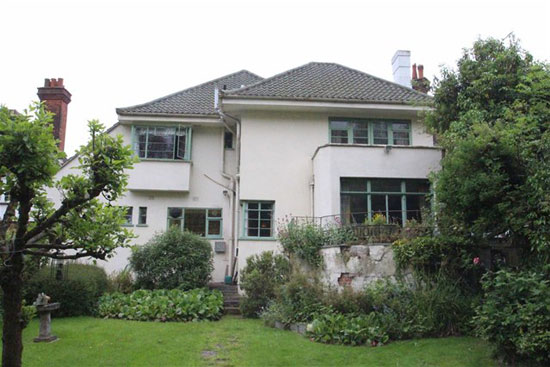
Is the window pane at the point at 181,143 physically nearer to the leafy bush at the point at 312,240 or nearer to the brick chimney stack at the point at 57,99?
the brick chimney stack at the point at 57,99

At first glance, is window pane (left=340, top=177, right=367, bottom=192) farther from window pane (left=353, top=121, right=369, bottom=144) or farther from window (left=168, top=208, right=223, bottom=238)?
window (left=168, top=208, right=223, bottom=238)

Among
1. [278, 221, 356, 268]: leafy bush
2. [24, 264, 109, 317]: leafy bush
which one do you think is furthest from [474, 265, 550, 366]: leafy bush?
[24, 264, 109, 317]: leafy bush

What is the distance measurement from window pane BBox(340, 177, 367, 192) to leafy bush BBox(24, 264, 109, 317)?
8712mm

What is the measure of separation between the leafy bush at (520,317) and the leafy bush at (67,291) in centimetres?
1048

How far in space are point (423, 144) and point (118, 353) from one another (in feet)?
43.4

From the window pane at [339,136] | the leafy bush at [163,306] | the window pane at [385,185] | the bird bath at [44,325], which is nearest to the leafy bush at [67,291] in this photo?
the leafy bush at [163,306]

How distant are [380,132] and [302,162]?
130 inches

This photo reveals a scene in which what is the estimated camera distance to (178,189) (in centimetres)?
1744

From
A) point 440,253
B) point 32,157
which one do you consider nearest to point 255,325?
point 440,253

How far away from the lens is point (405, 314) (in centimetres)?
981

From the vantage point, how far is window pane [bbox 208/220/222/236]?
58.6 ft

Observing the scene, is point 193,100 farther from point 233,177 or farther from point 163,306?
point 163,306

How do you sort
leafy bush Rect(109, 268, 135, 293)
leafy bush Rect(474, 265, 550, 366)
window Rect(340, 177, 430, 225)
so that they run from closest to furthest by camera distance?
1. leafy bush Rect(474, 265, 550, 366)
2. leafy bush Rect(109, 268, 135, 293)
3. window Rect(340, 177, 430, 225)

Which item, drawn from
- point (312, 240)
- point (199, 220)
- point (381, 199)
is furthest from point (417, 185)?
point (199, 220)
